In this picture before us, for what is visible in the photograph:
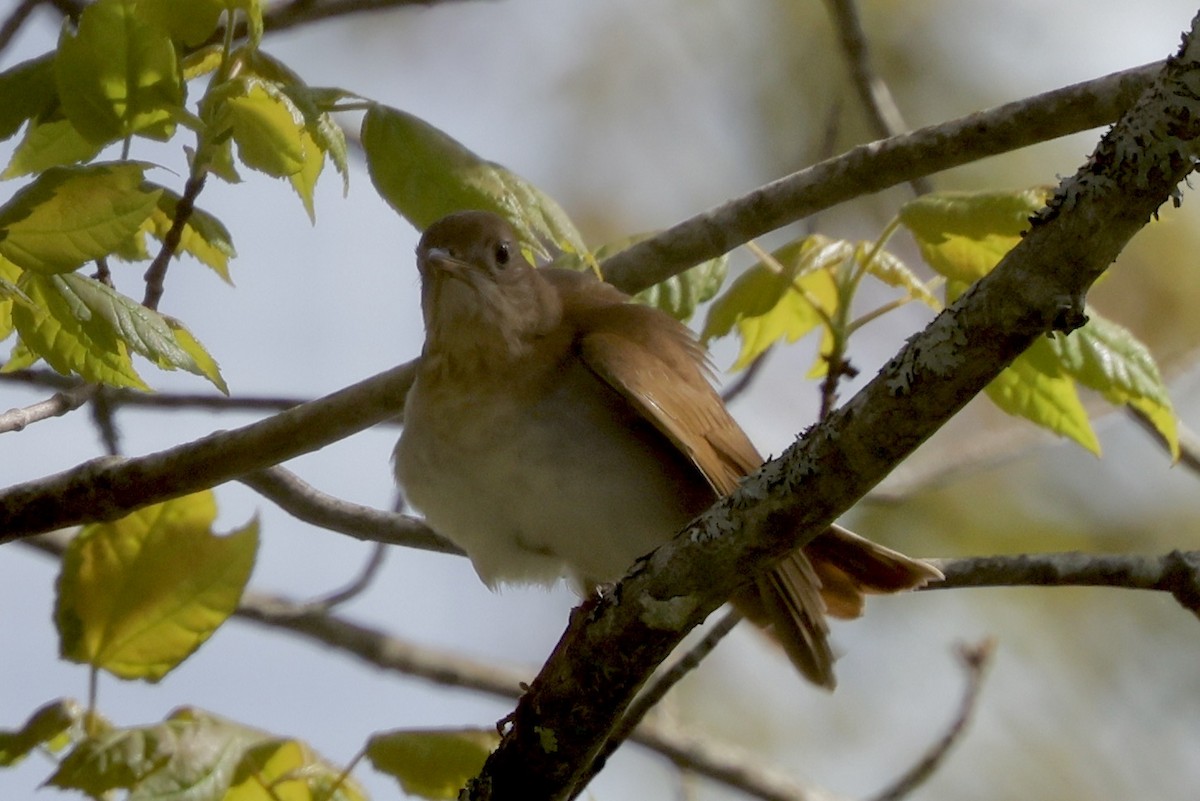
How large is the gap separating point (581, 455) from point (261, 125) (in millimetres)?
1365

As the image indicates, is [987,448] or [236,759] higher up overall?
[987,448]

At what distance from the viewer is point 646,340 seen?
4340 millimetres

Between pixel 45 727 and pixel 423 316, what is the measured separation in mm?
1922

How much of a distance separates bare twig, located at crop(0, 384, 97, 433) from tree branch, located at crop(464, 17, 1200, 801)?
4.59 ft

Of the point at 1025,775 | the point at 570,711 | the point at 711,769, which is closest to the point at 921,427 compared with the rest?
the point at 570,711

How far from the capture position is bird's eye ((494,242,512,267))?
4672 millimetres

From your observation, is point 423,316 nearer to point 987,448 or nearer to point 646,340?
point 646,340

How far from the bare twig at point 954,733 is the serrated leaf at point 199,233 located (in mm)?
3271

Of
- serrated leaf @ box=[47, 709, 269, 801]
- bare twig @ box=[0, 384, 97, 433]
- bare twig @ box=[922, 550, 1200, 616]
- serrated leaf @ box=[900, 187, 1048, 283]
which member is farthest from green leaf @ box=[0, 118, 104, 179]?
bare twig @ box=[922, 550, 1200, 616]

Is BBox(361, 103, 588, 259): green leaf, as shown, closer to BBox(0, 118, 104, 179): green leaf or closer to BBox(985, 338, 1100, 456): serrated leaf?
BBox(0, 118, 104, 179): green leaf

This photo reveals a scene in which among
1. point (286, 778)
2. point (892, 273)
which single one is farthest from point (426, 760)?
point (892, 273)

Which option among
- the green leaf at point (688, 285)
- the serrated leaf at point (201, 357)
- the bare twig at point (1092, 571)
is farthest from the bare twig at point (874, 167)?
the serrated leaf at point (201, 357)

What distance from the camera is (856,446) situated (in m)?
2.57

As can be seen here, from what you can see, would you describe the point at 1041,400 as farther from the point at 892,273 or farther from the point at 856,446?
the point at 856,446
